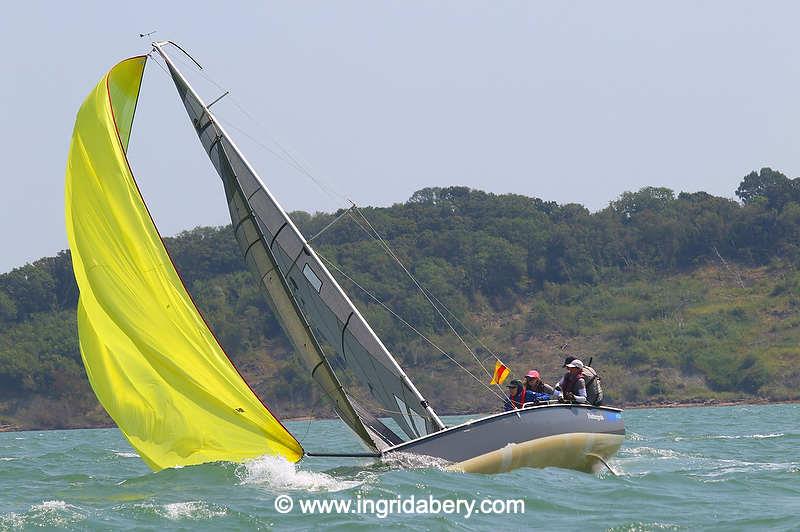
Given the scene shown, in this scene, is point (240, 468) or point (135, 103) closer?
point (240, 468)

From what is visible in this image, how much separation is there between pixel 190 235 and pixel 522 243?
2498 centimetres

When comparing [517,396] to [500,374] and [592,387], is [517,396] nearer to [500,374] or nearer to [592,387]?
[500,374]

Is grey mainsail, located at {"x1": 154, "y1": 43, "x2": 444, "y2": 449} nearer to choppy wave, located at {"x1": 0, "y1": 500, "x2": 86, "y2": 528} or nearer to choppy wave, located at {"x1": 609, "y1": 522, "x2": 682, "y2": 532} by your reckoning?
choppy wave, located at {"x1": 0, "y1": 500, "x2": 86, "y2": 528}

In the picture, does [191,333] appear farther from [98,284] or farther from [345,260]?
[345,260]

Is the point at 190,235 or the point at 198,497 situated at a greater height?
the point at 190,235

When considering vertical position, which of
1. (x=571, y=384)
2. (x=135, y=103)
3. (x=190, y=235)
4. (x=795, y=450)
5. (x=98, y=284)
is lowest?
(x=795, y=450)

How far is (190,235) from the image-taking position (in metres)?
95.4

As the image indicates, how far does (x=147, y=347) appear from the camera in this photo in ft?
53.2

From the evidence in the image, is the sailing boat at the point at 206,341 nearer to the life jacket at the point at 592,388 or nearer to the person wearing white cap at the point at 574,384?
the person wearing white cap at the point at 574,384

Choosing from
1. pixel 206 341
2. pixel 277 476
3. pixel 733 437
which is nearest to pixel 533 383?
pixel 277 476

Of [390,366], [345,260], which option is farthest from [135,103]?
[345,260]

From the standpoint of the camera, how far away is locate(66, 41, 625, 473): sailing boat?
1619 centimetres

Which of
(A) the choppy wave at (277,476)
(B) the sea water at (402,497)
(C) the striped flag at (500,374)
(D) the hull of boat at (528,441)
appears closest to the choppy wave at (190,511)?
(B) the sea water at (402,497)

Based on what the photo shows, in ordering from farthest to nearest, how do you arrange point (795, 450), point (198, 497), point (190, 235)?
1. point (190, 235)
2. point (795, 450)
3. point (198, 497)
